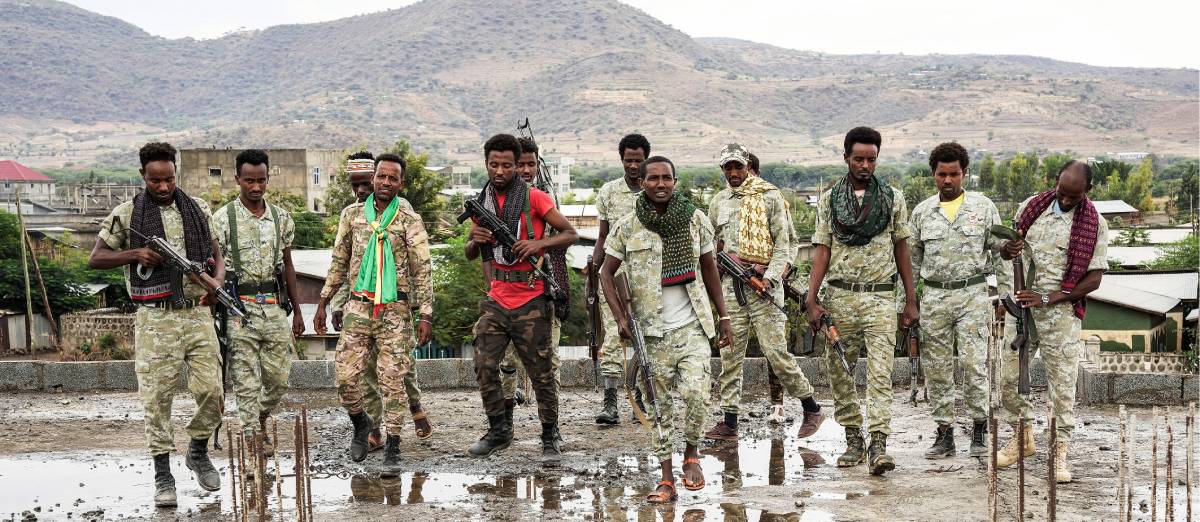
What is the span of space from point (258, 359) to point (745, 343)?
354 centimetres

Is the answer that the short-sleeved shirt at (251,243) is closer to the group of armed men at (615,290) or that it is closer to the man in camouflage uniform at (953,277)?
the group of armed men at (615,290)

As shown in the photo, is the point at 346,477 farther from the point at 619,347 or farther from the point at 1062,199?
the point at 1062,199

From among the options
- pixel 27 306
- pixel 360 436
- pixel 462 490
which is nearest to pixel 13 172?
pixel 27 306

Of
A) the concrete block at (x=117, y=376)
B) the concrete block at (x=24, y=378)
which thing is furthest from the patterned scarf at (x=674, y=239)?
the concrete block at (x=24, y=378)

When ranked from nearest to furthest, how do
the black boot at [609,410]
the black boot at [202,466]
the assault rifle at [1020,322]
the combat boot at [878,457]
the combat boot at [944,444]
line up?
the black boot at [202,466]
the combat boot at [878,457]
the assault rifle at [1020,322]
the combat boot at [944,444]
the black boot at [609,410]

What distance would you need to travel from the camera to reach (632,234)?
8109 millimetres

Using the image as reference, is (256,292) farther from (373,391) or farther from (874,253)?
(874,253)

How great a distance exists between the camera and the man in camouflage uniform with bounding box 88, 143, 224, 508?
26.8 feet

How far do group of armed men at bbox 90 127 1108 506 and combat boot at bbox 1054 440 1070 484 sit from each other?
0.01 meters

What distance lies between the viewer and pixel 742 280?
32.0 feet

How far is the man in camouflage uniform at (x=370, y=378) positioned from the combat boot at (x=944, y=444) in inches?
145

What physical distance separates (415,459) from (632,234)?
2.53 meters

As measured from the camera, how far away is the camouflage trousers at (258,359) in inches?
355

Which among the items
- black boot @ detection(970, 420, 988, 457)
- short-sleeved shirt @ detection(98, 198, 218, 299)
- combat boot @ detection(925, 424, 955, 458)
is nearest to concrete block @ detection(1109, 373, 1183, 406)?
black boot @ detection(970, 420, 988, 457)
